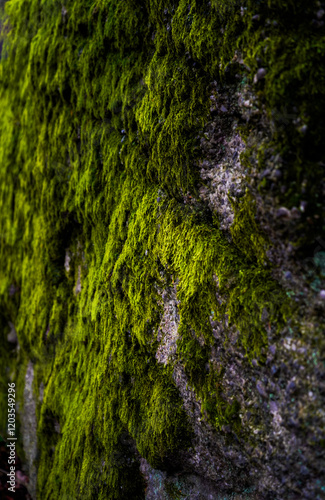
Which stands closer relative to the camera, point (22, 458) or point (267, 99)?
point (267, 99)

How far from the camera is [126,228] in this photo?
109 inches

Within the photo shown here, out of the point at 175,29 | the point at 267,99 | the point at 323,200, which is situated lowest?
the point at 323,200

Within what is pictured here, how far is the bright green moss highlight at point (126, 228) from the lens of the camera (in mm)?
1843

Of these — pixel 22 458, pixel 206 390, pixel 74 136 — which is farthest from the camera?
pixel 22 458

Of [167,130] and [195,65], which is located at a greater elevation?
[195,65]

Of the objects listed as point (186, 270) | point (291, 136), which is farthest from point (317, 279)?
point (186, 270)

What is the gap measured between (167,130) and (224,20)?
26.3 inches

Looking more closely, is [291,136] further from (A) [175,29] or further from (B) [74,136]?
(B) [74,136]

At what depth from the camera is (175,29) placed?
2.24 m

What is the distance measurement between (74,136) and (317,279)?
8.72 ft

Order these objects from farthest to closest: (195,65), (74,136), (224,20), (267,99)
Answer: (74,136), (195,65), (224,20), (267,99)

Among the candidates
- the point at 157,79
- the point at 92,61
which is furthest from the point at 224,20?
the point at 92,61

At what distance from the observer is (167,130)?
2326 mm

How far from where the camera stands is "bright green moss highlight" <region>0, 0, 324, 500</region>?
6.05ft
